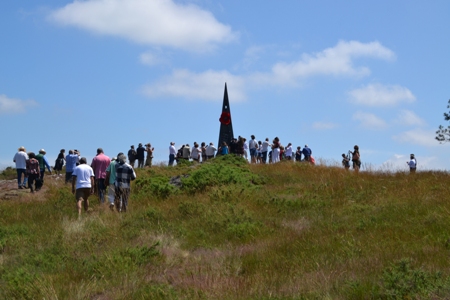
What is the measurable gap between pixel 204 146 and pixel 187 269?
23992mm

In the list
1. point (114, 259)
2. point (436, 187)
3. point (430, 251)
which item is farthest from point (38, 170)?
point (430, 251)

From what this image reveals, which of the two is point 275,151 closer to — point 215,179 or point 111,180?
point 215,179

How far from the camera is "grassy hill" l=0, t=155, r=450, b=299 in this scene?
24.8ft

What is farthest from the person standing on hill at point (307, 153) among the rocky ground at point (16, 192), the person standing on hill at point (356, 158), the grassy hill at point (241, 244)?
the rocky ground at point (16, 192)

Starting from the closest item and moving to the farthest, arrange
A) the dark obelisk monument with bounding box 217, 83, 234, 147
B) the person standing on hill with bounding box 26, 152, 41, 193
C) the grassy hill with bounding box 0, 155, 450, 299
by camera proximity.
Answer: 1. the grassy hill with bounding box 0, 155, 450, 299
2. the person standing on hill with bounding box 26, 152, 41, 193
3. the dark obelisk monument with bounding box 217, 83, 234, 147

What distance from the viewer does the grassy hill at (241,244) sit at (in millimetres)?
7566

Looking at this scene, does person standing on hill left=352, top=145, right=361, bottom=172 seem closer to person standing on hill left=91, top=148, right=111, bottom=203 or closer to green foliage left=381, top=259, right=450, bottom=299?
person standing on hill left=91, top=148, right=111, bottom=203

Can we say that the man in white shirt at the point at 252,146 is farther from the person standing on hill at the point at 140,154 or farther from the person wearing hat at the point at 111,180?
the person wearing hat at the point at 111,180

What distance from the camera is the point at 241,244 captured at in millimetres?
10898

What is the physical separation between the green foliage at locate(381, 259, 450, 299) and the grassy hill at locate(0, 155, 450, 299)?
0.05 ft

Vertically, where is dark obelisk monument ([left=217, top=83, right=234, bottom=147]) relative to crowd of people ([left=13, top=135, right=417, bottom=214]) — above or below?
above

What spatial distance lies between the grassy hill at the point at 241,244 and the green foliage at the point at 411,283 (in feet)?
0.05

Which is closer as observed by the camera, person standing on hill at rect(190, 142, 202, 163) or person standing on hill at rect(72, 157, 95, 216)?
person standing on hill at rect(72, 157, 95, 216)

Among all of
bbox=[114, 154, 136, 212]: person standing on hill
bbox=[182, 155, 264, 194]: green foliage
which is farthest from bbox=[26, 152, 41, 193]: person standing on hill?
bbox=[114, 154, 136, 212]: person standing on hill
